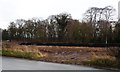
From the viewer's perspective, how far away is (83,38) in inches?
2960

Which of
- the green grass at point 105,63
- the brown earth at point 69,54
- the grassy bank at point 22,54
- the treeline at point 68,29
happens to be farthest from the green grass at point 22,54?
the treeline at point 68,29

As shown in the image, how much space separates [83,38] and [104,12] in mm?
14655

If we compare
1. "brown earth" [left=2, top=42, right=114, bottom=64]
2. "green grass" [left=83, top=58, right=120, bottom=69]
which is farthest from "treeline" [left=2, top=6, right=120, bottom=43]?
"green grass" [left=83, top=58, right=120, bottom=69]

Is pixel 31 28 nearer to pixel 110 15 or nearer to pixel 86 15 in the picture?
pixel 86 15

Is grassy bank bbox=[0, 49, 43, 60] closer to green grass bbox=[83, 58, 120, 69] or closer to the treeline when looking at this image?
green grass bbox=[83, 58, 120, 69]

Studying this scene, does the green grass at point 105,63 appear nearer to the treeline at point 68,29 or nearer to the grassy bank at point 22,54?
the grassy bank at point 22,54

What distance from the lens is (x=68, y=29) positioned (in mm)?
84312

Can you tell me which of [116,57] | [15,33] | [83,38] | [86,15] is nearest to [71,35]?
[83,38]

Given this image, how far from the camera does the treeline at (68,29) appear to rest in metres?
71.6

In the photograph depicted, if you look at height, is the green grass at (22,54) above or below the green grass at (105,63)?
below

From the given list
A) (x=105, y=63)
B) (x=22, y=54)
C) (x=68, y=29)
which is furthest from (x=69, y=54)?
(x=68, y=29)

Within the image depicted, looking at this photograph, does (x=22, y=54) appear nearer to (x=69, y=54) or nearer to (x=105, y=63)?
(x=69, y=54)

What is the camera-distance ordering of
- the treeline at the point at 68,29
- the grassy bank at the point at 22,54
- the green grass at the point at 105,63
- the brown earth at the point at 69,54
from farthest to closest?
the treeline at the point at 68,29 → the grassy bank at the point at 22,54 → the brown earth at the point at 69,54 → the green grass at the point at 105,63

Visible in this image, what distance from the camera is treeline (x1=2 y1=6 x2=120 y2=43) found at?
7162 centimetres
